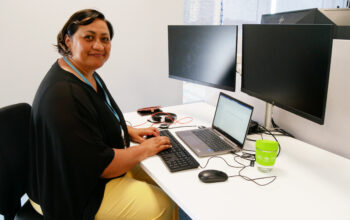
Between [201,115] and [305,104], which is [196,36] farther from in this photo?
[305,104]

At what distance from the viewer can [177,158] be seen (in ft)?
4.08

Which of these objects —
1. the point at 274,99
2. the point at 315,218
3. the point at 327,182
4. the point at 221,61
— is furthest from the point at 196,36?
the point at 315,218

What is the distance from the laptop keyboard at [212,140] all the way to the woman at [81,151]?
21cm

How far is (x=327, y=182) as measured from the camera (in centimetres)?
107

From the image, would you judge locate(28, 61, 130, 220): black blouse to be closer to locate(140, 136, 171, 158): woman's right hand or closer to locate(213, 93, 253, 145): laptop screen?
locate(140, 136, 171, 158): woman's right hand

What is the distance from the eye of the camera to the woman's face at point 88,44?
1.31m

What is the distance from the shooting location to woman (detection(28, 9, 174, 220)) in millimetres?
1089

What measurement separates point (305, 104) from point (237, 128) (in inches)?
13.7

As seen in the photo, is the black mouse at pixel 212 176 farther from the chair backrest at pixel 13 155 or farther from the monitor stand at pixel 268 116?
the chair backrest at pixel 13 155

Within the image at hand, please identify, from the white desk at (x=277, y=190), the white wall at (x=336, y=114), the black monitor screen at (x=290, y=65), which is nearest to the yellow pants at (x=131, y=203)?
the white desk at (x=277, y=190)

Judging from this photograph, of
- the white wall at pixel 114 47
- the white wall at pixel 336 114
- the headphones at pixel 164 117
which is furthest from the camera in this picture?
the white wall at pixel 114 47

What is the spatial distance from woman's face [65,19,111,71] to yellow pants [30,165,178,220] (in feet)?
1.83

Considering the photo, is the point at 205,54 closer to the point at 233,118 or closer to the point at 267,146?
the point at 233,118

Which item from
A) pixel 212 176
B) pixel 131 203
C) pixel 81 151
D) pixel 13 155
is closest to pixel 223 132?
pixel 212 176
